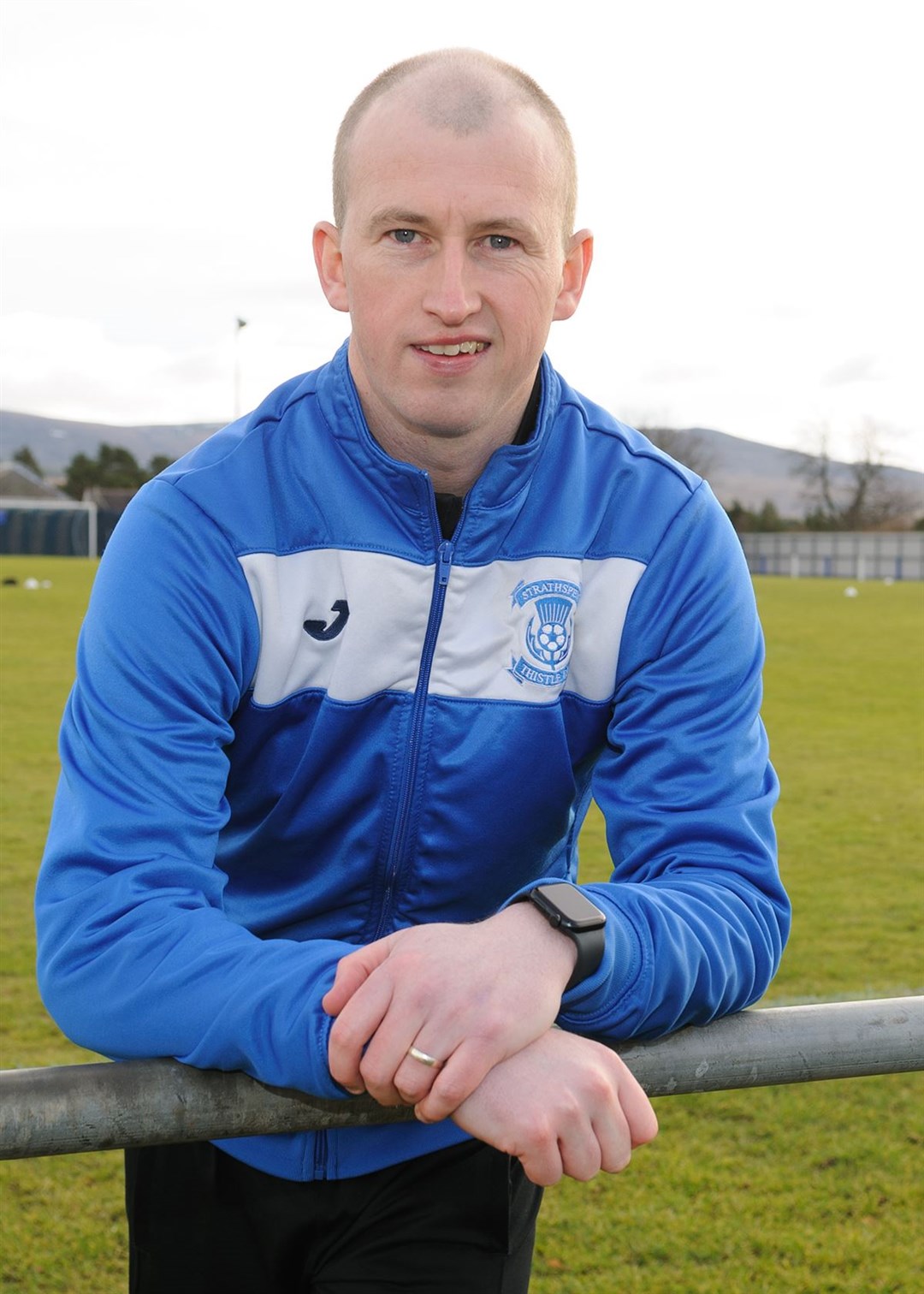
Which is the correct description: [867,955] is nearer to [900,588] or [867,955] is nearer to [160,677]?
[160,677]

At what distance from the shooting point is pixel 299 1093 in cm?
114

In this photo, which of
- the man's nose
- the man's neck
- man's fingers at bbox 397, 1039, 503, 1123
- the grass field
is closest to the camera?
man's fingers at bbox 397, 1039, 503, 1123

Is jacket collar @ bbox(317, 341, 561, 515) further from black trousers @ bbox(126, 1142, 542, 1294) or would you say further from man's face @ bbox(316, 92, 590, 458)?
black trousers @ bbox(126, 1142, 542, 1294)

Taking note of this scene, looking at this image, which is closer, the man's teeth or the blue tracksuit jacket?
the blue tracksuit jacket

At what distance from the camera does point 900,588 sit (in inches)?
1633

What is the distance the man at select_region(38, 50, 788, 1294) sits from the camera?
152 centimetres

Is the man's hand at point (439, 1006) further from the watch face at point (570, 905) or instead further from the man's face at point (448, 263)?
the man's face at point (448, 263)

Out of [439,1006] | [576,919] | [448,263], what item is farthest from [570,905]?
[448,263]

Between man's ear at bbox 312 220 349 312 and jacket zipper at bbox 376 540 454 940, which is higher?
man's ear at bbox 312 220 349 312

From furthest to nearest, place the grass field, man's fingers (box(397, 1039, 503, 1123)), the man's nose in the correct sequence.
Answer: the grass field → the man's nose → man's fingers (box(397, 1039, 503, 1123))

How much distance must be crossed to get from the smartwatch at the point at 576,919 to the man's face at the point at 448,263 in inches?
25.9

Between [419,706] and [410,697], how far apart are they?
2cm

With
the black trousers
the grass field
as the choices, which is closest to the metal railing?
the black trousers

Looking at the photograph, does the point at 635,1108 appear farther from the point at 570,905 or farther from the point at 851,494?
the point at 851,494
